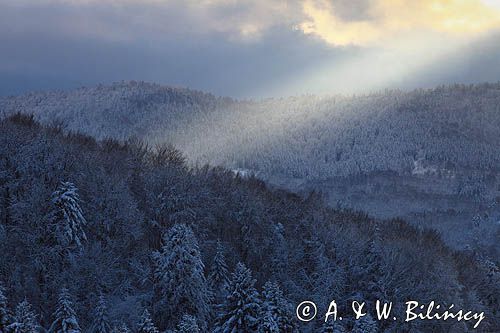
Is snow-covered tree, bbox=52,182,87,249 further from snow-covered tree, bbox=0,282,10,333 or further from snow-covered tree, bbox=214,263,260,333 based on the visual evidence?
snow-covered tree, bbox=0,282,10,333

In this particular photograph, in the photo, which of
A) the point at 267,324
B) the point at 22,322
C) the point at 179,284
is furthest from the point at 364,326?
the point at 22,322

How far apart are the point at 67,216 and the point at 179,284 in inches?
420

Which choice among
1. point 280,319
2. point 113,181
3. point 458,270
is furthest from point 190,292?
point 458,270

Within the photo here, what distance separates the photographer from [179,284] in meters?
41.8

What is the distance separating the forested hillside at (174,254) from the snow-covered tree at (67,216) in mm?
102

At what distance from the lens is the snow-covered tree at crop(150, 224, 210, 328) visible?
136ft

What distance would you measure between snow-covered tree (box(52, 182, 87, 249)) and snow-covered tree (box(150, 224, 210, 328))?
26.1 feet

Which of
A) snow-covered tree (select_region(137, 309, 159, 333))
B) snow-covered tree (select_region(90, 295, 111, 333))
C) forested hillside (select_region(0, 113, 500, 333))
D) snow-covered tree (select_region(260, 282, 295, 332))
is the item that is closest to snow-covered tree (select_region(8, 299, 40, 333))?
forested hillside (select_region(0, 113, 500, 333))

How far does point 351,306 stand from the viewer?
57.3 meters

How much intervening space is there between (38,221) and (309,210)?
39.0m

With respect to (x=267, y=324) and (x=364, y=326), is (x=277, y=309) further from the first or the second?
(x=364, y=326)

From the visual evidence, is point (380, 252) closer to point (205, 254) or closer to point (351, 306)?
point (351, 306)

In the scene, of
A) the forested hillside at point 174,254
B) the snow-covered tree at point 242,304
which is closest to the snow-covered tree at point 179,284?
the forested hillside at point 174,254

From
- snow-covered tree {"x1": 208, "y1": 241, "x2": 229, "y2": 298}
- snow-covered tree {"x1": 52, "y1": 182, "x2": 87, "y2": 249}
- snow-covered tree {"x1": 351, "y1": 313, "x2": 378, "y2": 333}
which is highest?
snow-covered tree {"x1": 52, "y1": 182, "x2": 87, "y2": 249}
